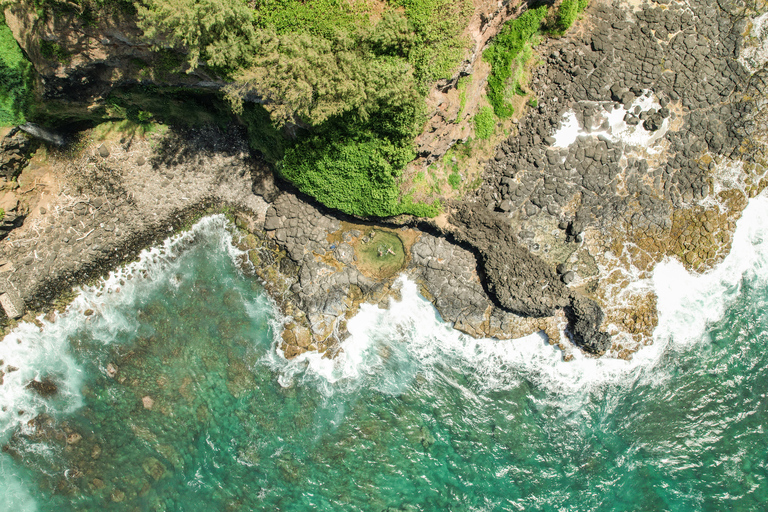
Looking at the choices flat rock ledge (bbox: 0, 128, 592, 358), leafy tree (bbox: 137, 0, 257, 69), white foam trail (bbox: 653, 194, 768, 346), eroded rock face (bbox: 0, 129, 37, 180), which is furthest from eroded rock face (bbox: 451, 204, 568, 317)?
eroded rock face (bbox: 0, 129, 37, 180)

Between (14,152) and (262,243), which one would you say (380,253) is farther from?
(14,152)

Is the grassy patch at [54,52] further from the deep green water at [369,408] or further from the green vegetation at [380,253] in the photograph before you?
the green vegetation at [380,253]

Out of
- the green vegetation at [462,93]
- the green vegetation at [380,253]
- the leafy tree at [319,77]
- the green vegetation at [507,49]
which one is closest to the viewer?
the leafy tree at [319,77]

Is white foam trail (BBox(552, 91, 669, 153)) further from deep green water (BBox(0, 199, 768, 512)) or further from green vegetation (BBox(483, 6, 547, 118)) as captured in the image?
deep green water (BBox(0, 199, 768, 512))

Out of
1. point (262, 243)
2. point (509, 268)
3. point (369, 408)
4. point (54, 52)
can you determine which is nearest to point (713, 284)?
point (509, 268)

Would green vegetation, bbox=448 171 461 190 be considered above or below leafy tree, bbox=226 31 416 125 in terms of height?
above

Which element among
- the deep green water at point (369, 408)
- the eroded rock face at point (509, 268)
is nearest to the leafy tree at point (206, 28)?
the deep green water at point (369, 408)

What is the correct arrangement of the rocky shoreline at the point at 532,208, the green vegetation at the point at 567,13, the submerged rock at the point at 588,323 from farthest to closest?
the submerged rock at the point at 588,323, the rocky shoreline at the point at 532,208, the green vegetation at the point at 567,13
